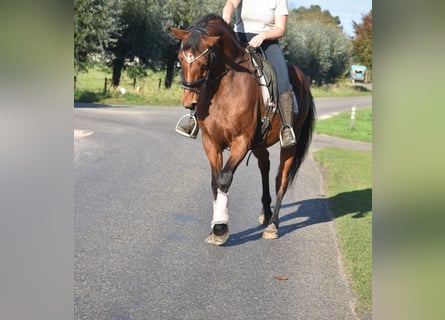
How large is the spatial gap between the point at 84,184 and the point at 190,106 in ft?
16.8

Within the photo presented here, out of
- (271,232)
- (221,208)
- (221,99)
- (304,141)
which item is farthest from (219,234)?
(304,141)

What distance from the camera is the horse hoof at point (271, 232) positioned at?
24.5ft

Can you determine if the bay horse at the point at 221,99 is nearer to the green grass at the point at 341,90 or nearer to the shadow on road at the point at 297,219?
the shadow on road at the point at 297,219

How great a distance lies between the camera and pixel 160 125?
22844 mm

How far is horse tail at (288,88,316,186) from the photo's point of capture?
8336 millimetres

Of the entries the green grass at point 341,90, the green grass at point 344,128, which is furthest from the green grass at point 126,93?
the green grass at point 341,90

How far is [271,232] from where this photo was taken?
24.6 feet

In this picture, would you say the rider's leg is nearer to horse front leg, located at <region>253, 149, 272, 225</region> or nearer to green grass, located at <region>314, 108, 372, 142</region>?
horse front leg, located at <region>253, 149, 272, 225</region>

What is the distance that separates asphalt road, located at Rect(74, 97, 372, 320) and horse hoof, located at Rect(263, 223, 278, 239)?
0.10 m

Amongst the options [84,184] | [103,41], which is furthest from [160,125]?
[103,41]

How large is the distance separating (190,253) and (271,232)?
4.22ft

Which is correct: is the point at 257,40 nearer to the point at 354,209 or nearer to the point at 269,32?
the point at 269,32
